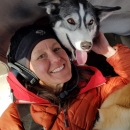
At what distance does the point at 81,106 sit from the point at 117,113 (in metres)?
0.20

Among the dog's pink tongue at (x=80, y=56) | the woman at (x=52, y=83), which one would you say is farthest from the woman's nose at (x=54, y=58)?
the dog's pink tongue at (x=80, y=56)

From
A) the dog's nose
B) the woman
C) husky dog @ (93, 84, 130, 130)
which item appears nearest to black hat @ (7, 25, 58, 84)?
the woman

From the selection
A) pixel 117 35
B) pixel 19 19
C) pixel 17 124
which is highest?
pixel 19 19

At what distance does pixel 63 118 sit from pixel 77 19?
36 cm

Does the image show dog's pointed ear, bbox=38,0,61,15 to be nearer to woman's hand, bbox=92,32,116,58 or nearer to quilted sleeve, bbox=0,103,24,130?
woman's hand, bbox=92,32,116,58

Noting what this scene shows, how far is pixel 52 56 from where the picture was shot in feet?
2.61

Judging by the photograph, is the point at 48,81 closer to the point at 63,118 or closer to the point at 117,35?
the point at 63,118

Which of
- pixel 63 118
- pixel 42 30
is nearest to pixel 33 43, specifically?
pixel 42 30

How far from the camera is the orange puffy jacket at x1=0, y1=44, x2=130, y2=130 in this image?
830 millimetres

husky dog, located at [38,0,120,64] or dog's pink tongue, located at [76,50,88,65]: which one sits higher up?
husky dog, located at [38,0,120,64]

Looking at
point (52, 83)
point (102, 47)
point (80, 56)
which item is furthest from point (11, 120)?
point (102, 47)

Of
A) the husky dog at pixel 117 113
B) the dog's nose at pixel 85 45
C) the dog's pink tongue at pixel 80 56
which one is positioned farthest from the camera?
the dog's pink tongue at pixel 80 56

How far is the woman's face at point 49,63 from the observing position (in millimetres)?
792

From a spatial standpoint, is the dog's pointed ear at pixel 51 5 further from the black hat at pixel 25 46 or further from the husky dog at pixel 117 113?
the husky dog at pixel 117 113
